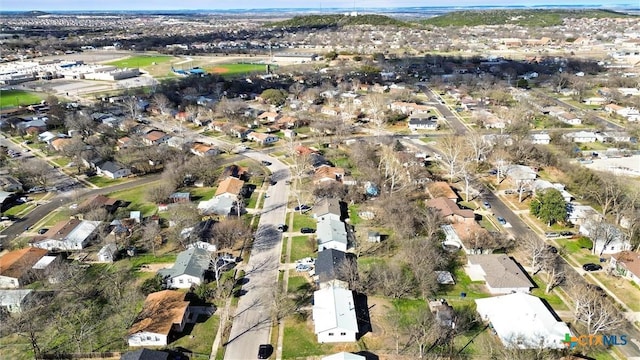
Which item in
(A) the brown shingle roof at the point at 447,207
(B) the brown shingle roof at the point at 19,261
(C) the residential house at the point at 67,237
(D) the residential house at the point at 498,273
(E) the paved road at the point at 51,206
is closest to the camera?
(D) the residential house at the point at 498,273

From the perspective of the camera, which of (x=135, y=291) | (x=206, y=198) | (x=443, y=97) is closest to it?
(x=135, y=291)

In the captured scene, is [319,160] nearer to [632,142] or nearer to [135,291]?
[135,291]

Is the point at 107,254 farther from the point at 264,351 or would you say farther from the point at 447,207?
the point at 447,207

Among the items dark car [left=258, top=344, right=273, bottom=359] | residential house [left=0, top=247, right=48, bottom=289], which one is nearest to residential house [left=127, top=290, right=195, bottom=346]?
dark car [left=258, top=344, right=273, bottom=359]

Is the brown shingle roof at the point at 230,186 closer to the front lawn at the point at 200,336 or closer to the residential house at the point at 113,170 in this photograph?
the residential house at the point at 113,170

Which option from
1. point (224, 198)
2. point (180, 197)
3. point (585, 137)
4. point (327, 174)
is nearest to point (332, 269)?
point (224, 198)

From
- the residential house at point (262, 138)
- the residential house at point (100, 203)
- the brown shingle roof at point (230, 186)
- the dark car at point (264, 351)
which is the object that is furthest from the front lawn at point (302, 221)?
the residential house at point (262, 138)

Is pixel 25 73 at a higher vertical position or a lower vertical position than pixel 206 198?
higher

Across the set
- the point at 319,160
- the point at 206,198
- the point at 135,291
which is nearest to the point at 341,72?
the point at 319,160
